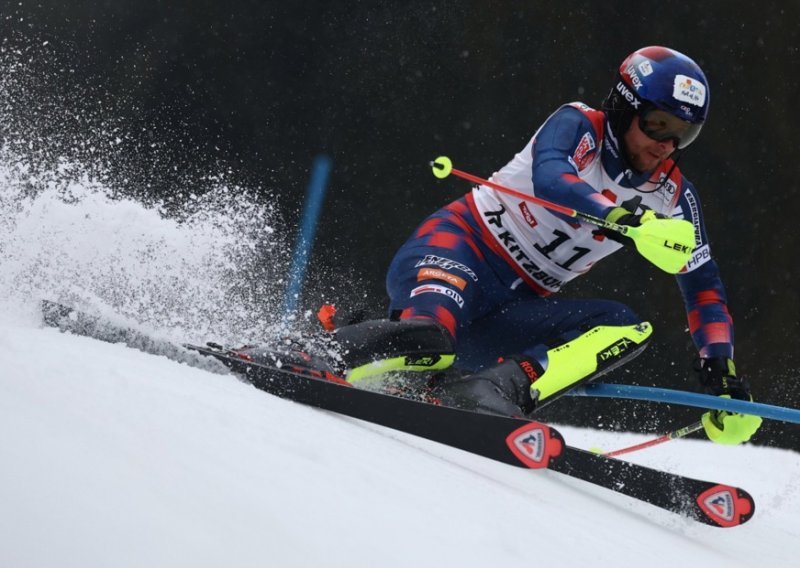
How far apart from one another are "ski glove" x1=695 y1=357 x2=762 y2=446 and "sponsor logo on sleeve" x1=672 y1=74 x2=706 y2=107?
1022 millimetres

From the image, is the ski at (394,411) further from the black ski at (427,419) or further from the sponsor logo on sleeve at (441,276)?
the sponsor logo on sleeve at (441,276)

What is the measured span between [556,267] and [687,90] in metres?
0.76

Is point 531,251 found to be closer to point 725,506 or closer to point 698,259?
point 698,259

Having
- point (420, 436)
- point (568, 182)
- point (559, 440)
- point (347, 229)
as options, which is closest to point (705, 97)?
point (568, 182)

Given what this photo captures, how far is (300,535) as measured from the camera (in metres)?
1.27

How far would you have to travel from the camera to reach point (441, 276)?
3.16 meters

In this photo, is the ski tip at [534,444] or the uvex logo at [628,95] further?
the uvex logo at [628,95]

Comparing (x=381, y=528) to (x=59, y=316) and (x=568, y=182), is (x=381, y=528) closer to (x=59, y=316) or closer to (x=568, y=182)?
(x=59, y=316)

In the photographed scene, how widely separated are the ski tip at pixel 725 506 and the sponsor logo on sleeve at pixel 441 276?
3.35 ft

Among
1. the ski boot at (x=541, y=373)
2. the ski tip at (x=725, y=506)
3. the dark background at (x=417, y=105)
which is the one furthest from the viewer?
the dark background at (x=417, y=105)

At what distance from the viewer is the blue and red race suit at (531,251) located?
3.17 meters

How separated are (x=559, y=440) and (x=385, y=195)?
3.27 metres

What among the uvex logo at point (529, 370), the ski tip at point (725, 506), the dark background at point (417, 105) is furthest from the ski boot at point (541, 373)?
the dark background at point (417, 105)

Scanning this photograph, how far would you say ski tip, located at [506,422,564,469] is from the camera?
8.04 feet
